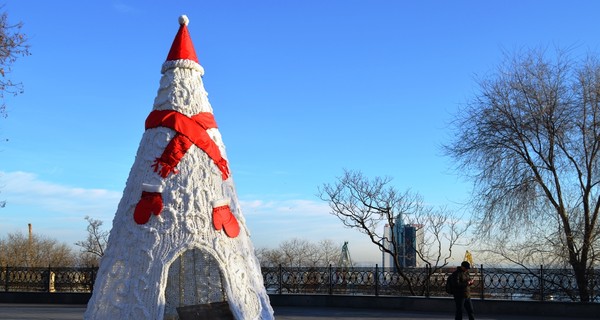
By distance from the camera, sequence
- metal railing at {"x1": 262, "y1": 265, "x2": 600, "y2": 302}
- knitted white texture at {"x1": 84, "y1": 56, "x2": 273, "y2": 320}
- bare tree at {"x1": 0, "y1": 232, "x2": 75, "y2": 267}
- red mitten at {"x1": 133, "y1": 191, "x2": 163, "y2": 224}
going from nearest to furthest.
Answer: knitted white texture at {"x1": 84, "y1": 56, "x2": 273, "y2": 320}
red mitten at {"x1": 133, "y1": 191, "x2": 163, "y2": 224}
metal railing at {"x1": 262, "y1": 265, "x2": 600, "y2": 302}
bare tree at {"x1": 0, "y1": 232, "x2": 75, "y2": 267}

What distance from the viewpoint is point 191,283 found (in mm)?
7688

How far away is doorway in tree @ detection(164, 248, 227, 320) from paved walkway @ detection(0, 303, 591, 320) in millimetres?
5966

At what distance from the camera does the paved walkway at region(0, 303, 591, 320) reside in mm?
13375

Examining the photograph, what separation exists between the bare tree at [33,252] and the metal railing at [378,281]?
1655cm

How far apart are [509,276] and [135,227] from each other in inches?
473

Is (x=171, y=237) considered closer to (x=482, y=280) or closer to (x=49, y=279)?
(x=482, y=280)

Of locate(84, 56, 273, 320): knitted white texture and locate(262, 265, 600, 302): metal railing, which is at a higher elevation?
locate(84, 56, 273, 320): knitted white texture

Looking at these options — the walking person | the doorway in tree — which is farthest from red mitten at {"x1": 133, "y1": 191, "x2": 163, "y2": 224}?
the walking person

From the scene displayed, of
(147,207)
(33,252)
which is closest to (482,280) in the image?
(147,207)

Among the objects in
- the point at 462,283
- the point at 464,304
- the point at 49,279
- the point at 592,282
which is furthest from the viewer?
the point at 49,279

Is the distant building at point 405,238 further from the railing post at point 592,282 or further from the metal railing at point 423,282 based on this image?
the railing post at point 592,282

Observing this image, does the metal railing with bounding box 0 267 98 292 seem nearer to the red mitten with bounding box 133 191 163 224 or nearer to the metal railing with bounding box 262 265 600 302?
the metal railing with bounding box 262 265 600 302

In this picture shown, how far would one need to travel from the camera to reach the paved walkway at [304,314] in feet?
43.9

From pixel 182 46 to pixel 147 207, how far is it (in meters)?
1.92
